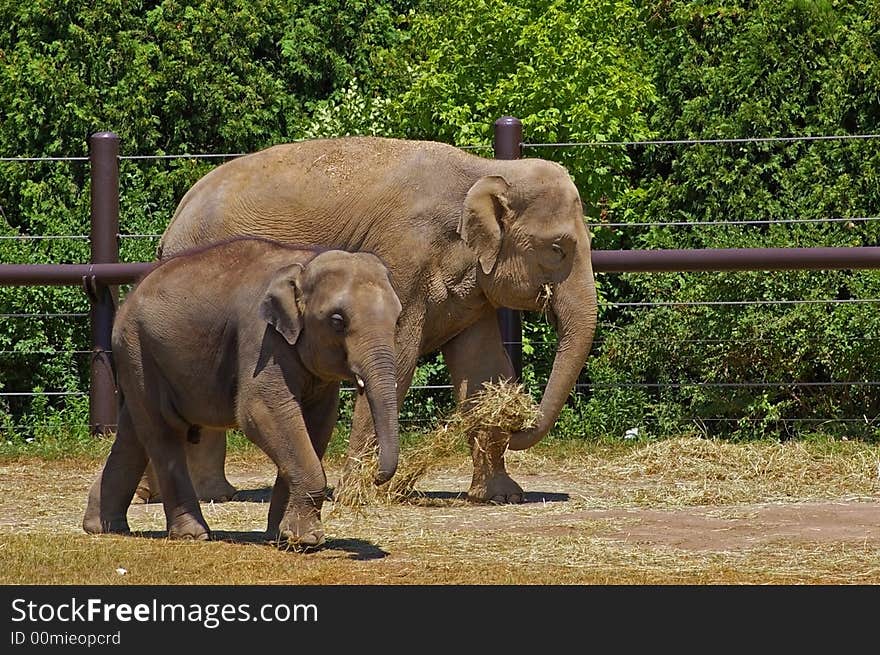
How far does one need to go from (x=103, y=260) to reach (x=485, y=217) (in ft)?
11.4

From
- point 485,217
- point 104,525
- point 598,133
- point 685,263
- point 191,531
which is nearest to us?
point 191,531

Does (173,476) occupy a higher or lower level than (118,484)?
higher

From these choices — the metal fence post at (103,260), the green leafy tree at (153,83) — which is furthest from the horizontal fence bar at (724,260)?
the green leafy tree at (153,83)

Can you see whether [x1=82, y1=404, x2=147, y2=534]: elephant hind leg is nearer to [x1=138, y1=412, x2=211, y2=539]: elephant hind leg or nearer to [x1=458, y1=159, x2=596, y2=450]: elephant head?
[x1=138, y1=412, x2=211, y2=539]: elephant hind leg

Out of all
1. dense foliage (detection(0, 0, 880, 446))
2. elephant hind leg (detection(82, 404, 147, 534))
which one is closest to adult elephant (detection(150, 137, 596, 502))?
elephant hind leg (detection(82, 404, 147, 534))

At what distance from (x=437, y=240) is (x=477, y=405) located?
0.93 metres

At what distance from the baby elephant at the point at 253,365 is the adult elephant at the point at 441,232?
5.26ft

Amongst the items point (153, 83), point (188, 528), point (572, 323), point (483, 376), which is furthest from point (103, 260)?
point (188, 528)

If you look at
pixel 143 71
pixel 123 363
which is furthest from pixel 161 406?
pixel 143 71

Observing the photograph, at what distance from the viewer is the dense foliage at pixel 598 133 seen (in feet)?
42.6

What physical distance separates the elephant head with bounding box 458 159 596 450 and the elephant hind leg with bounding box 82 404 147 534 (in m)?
2.32

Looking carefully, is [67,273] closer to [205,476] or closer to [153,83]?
[205,476]

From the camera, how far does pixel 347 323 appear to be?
305 inches

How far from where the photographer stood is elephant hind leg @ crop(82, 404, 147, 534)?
8.54 m
